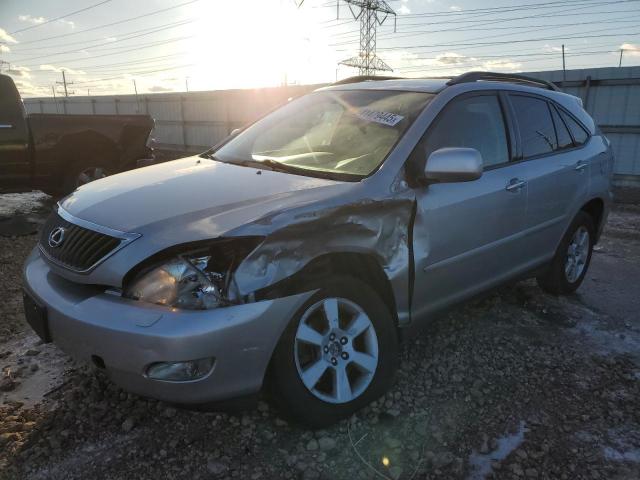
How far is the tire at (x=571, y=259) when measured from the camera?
4.22m

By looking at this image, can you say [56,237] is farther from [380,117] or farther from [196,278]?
[380,117]

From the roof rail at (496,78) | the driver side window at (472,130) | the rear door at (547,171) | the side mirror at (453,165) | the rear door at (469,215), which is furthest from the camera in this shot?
the rear door at (547,171)

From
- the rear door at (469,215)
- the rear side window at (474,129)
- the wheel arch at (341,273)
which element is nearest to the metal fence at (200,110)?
the rear side window at (474,129)

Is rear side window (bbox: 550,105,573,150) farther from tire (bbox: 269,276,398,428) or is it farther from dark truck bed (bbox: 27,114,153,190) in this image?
dark truck bed (bbox: 27,114,153,190)

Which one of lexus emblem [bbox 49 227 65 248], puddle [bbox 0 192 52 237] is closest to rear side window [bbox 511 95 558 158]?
lexus emblem [bbox 49 227 65 248]

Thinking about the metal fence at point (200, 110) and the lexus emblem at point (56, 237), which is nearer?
the lexus emblem at point (56, 237)

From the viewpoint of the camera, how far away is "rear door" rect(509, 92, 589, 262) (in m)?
3.63

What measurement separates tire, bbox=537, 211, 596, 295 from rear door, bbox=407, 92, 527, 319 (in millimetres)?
708

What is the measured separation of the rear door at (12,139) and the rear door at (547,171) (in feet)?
21.1

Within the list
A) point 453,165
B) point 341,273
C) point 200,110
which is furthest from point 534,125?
point 200,110

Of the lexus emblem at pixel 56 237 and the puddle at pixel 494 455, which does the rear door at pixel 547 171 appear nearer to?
the puddle at pixel 494 455

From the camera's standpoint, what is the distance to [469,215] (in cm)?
305

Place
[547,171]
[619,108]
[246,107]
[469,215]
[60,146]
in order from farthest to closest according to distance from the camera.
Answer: [246,107]
[619,108]
[60,146]
[547,171]
[469,215]

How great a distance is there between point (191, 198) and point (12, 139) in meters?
5.86
